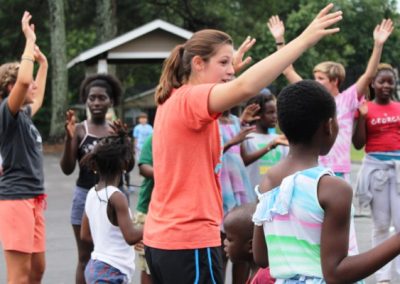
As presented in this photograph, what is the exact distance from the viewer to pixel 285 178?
3031 mm

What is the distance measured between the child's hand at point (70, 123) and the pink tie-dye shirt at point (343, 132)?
2.05 metres

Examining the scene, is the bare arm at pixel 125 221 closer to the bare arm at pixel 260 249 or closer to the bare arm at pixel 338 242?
the bare arm at pixel 260 249

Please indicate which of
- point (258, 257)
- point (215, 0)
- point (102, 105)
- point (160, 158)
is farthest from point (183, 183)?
point (215, 0)

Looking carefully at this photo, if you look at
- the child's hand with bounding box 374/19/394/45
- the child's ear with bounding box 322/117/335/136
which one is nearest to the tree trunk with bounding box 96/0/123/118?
the child's hand with bounding box 374/19/394/45

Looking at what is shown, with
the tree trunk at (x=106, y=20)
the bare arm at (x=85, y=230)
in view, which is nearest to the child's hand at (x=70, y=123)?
the bare arm at (x=85, y=230)

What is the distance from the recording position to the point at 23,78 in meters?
5.03

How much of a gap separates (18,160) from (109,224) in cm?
83

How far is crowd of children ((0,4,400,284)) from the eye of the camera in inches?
116

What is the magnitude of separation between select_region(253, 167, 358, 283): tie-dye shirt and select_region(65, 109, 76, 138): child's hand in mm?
3235

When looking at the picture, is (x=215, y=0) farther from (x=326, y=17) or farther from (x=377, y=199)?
(x=326, y=17)

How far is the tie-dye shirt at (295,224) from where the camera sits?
2895 mm

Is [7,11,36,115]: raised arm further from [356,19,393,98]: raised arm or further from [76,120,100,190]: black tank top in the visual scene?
[356,19,393,98]: raised arm

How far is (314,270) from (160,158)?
3.72ft

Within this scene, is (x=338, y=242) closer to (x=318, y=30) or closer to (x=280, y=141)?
(x=318, y=30)
